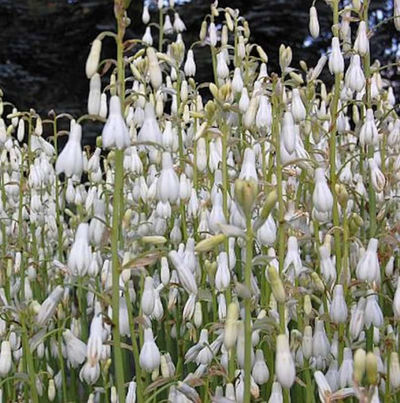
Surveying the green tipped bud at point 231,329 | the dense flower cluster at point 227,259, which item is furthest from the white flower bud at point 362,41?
the green tipped bud at point 231,329

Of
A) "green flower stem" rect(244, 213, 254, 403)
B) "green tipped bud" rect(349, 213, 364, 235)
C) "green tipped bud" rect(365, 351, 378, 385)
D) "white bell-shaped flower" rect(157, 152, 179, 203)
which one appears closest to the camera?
"green tipped bud" rect(365, 351, 378, 385)

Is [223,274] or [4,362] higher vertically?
[223,274]

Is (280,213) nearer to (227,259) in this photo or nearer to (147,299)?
(227,259)

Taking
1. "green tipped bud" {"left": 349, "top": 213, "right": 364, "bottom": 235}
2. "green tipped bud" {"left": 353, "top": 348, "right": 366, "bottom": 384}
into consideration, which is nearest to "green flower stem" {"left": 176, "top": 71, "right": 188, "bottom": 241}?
"green tipped bud" {"left": 349, "top": 213, "right": 364, "bottom": 235}


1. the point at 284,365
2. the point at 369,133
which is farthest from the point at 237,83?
the point at 284,365

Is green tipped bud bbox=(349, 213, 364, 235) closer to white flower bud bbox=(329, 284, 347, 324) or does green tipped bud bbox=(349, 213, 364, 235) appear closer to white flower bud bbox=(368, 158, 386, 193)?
white flower bud bbox=(368, 158, 386, 193)

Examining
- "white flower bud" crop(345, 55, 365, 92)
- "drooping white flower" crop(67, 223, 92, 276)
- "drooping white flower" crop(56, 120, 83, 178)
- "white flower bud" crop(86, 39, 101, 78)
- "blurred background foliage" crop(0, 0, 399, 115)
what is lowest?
"drooping white flower" crop(67, 223, 92, 276)

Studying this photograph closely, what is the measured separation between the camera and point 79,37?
402 inches

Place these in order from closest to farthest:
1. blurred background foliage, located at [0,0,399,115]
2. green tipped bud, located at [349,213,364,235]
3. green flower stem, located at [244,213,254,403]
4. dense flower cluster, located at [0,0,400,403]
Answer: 1. green flower stem, located at [244,213,254,403]
2. dense flower cluster, located at [0,0,400,403]
3. green tipped bud, located at [349,213,364,235]
4. blurred background foliage, located at [0,0,399,115]

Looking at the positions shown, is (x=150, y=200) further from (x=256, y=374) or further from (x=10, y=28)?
(x=10, y=28)

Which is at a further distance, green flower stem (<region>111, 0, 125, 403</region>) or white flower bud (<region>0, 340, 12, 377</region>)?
white flower bud (<region>0, 340, 12, 377</region>)

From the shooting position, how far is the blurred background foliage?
917 cm

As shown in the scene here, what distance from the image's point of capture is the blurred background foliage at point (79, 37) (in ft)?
30.1

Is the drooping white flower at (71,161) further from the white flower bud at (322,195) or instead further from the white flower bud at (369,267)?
the white flower bud at (369,267)
